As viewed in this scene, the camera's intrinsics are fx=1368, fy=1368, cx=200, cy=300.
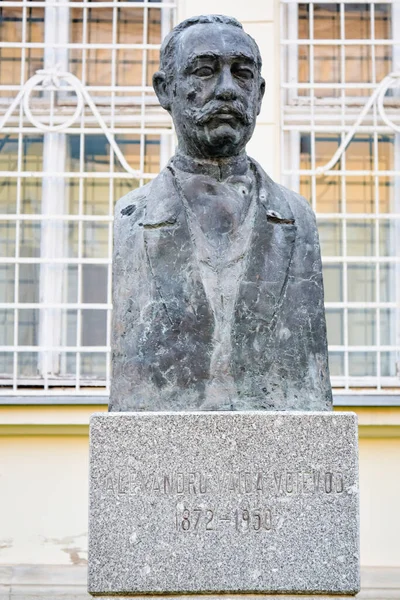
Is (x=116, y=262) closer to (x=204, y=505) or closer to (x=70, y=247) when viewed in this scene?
(x=204, y=505)

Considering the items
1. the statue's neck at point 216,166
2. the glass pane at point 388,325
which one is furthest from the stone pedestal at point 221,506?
the glass pane at point 388,325

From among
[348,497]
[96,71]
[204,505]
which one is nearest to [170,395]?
[204,505]

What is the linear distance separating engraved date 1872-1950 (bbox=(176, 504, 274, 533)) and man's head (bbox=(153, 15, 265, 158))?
49.7 inches

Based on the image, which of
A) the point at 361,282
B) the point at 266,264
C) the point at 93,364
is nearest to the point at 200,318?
the point at 266,264

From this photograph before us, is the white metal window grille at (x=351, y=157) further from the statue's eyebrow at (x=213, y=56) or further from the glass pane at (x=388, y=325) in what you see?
the statue's eyebrow at (x=213, y=56)

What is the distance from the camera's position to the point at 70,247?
894cm

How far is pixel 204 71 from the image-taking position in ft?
15.7

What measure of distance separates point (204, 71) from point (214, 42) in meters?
0.11

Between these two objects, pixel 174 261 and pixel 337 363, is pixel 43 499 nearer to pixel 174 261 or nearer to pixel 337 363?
pixel 337 363

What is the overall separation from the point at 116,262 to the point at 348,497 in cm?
117

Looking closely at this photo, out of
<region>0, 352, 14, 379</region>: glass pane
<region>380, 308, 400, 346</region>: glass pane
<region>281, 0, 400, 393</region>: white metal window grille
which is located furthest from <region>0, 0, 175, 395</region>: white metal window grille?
<region>380, 308, 400, 346</region>: glass pane

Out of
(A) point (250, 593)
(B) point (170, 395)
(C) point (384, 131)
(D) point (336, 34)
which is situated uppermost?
(D) point (336, 34)

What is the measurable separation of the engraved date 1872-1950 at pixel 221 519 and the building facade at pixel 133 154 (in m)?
3.96

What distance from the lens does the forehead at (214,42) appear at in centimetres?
475
